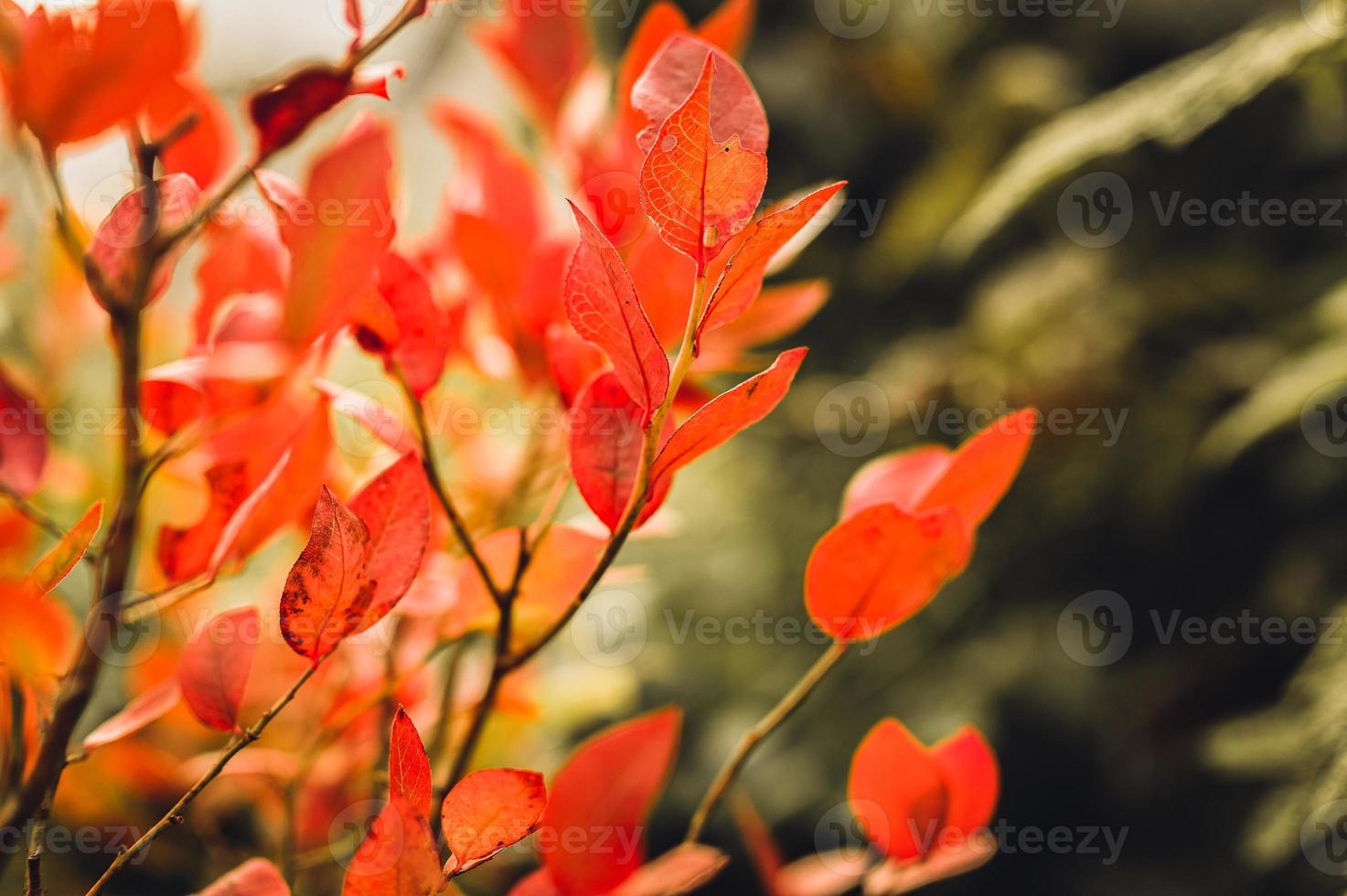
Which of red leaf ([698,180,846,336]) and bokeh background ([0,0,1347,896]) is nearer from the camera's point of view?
red leaf ([698,180,846,336])

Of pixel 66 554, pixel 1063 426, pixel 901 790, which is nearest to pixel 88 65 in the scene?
pixel 66 554

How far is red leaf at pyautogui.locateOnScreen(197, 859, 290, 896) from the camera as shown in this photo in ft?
0.86

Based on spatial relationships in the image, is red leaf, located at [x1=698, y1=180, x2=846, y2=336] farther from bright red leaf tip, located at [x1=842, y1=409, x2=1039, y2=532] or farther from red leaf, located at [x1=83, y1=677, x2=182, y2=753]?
red leaf, located at [x1=83, y1=677, x2=182, y2=753]

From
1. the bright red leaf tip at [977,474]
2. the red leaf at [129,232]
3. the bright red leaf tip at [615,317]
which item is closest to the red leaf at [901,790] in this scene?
the bright red leaf tip at [977,474]

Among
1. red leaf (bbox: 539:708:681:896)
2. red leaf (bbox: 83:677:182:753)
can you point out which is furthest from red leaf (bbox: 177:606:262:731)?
red leaf (bbox: 539:708:681:896)

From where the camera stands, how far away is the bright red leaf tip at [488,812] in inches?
9.9

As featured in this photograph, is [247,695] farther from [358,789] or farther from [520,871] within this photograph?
[520,871]

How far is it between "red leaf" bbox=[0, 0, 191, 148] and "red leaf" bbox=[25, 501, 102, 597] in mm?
147

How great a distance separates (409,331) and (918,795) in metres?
0.28

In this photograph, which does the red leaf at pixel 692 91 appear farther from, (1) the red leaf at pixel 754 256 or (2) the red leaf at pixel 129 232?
(2) the red leaf at pixel 129 232

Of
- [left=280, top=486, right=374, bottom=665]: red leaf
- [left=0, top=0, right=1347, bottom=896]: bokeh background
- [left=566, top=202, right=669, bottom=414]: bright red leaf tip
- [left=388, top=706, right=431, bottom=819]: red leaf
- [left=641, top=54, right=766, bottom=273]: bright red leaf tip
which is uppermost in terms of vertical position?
[left=641, top=54, right=766, bottom=273]: bright red leaf tip

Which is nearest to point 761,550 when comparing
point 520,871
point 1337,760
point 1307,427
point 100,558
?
point 520,871

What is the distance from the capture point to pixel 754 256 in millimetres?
237

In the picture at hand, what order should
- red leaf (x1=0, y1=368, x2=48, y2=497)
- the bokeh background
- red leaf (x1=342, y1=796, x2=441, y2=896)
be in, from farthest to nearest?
the bokeh background → red leaf (x1=0, y1=368, x2=48, y2=497) → red leaf (x1=342, y1=796, x2=441, y2=896)
